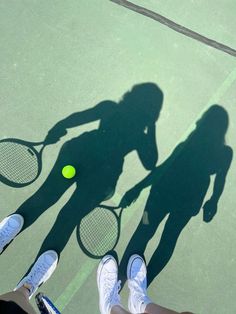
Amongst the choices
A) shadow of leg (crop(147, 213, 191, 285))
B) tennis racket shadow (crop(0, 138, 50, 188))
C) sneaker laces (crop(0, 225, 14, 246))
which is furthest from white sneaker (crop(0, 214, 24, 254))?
shadow of leg (crop(147, 213, 191, 285))

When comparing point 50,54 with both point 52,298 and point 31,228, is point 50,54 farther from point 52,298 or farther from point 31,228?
point 52,298

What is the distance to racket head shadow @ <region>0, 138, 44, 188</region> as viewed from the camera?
4.35 metres

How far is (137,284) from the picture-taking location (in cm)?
415

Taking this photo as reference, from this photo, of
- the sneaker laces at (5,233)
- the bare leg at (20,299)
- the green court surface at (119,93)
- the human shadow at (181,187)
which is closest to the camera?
the bare leg at (20,299)

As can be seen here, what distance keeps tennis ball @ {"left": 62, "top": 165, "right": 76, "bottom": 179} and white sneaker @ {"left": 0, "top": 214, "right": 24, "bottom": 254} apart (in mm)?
755

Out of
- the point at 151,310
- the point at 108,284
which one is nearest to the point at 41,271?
the point at 108,284

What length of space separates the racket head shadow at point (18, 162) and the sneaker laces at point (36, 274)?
3.33 feet

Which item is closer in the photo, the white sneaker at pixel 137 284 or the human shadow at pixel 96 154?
the white sneaker at pixel 137 284

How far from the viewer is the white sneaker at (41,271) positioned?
13.1 feet

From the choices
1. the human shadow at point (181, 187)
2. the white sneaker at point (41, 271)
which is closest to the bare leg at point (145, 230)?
the human shadow at point (181, 187)

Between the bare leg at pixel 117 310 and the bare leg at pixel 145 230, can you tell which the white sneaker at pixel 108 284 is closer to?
the bare leg at pixel 117 310

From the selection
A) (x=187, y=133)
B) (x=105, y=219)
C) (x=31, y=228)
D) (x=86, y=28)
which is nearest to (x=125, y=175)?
(x=105, y=219)

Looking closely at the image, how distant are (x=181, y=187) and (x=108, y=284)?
1512 millimetres

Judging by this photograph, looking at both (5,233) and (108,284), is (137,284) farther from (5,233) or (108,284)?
(5,233)
